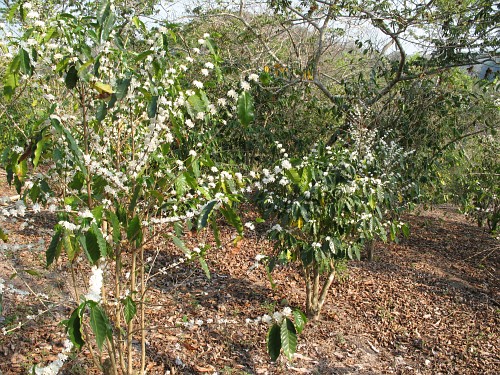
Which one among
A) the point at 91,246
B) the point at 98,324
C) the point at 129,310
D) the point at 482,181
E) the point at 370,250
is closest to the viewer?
the point at 98,324

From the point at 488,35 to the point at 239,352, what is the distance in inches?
199

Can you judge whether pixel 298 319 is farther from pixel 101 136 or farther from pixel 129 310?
pixel 101 136

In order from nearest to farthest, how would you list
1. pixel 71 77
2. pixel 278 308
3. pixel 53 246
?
pixel 53 246, pixel 71 77, pixel 278 308

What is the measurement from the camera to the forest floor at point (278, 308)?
3.24 meters

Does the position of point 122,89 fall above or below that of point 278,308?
above

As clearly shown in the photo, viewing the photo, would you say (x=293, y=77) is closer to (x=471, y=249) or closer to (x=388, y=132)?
(x=388, y=132)

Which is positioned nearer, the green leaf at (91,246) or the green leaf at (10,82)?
the green leaf at (91,246)

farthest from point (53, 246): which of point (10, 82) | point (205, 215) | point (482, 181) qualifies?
point (482, 181)

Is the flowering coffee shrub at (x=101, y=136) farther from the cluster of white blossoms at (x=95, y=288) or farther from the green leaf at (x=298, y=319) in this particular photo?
the green leaf at (x=298, y=319)

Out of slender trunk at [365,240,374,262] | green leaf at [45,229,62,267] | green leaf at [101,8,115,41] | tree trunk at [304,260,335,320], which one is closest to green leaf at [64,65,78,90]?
green leaf at [101,8,115,41]

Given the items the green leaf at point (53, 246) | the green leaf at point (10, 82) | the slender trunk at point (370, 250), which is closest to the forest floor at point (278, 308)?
the slender trunk at point (370, 250)

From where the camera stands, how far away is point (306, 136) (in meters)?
7.11

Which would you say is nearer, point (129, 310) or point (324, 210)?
point (129, 310)

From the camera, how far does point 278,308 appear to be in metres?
4.24
